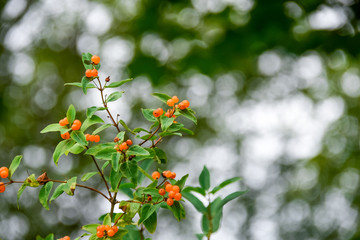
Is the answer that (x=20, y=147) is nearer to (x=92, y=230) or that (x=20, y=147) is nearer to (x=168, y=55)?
(x=168, y=55)

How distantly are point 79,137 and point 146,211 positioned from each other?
0.23 meters

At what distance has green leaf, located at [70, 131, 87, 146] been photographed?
0.81 metres

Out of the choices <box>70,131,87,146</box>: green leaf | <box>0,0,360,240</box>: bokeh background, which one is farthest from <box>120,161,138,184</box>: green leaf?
<box>0,0,360,240</box>: bokeh background

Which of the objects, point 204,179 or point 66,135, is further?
point 204,179

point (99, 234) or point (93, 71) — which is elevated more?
point (93, 71)

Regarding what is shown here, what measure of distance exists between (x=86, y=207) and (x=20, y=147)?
191 cm

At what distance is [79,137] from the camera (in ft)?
2.70

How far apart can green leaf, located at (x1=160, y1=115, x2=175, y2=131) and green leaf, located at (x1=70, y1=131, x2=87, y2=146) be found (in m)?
0.18

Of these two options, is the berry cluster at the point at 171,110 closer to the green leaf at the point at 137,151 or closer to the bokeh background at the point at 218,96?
the green leaf at the point at 137,151

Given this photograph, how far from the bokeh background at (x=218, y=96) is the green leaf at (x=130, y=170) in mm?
2017

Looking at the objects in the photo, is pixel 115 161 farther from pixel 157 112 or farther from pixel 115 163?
pixel 157 112

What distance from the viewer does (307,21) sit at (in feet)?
9.28

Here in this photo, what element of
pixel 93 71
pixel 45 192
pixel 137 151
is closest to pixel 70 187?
pixel 45 192

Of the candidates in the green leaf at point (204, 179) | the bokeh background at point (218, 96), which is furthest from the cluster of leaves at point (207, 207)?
the bokeh background at point (218, 96)
